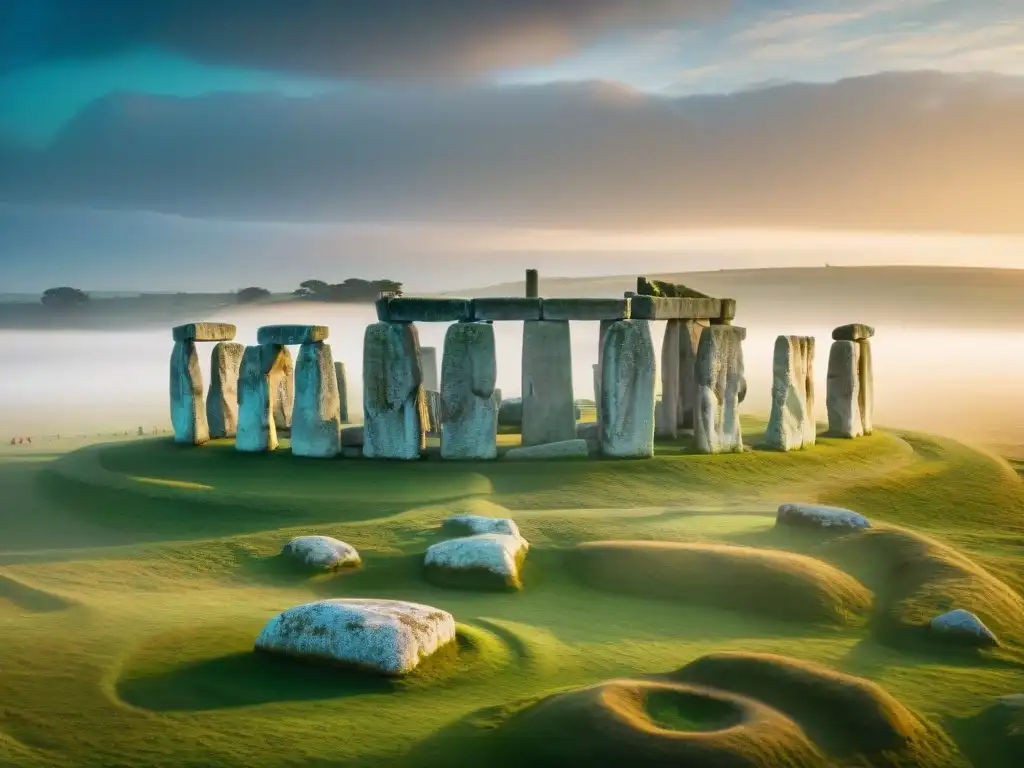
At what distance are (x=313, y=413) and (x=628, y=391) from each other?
5.45 m

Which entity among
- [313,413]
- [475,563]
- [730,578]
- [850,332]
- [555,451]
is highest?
[850,332]

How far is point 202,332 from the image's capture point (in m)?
21.1

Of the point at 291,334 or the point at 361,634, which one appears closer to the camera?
the point at 361,634

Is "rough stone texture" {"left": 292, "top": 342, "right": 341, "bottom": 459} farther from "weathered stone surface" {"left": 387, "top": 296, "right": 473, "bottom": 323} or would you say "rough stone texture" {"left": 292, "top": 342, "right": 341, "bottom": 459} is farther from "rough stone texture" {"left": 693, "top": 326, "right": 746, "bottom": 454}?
"rough stone texture" {"left": 693, "top": 326, "right": 746, "bottom": 454}

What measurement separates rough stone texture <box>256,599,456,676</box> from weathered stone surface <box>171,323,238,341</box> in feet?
40.2

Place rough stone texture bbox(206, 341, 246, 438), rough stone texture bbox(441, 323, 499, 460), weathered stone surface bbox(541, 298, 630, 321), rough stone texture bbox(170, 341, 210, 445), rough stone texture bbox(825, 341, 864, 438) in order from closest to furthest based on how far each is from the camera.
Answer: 1. rough stone texture bbox(441, 323, 499, 460)
2. weathered stone surface bbox(541, 298, 630, 321)
3. rough stone texture bbox(170, 341, 210, 445)
4. rough stone texture bbox(206, 341, 246, 438)
5. rough stone texture bbox(825, 341, 864, 438)

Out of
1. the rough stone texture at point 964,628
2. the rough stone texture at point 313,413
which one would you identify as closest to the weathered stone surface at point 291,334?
the rough stone texture at point 313,413

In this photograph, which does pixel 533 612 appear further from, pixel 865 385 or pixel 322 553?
pixel 865 385

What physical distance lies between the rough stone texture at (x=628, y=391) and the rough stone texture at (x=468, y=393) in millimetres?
1956

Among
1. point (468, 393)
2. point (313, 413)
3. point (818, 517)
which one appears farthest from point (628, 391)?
point (313, 413)

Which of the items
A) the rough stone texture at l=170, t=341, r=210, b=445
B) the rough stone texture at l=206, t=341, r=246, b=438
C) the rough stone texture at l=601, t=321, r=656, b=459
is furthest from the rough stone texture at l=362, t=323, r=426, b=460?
the rough stone texture at l=206, t=341, r=246, b=438

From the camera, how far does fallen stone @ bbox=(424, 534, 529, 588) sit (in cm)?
1232

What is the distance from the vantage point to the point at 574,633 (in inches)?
424

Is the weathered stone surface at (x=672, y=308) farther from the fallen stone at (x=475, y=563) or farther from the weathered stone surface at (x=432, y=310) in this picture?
the fallen stone at (x=475, y=563)
